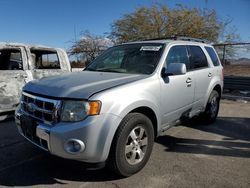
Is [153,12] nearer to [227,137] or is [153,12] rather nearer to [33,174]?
[227,137]

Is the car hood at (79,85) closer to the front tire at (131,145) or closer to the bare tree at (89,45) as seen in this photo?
the front tire at (131,145)

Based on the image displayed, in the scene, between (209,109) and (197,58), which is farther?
(209,109)

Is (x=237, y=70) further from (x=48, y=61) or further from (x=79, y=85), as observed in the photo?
(x=79, y=85)

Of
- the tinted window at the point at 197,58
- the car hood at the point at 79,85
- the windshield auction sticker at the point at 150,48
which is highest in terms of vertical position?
the windshield auction sticker at the point at 150,48

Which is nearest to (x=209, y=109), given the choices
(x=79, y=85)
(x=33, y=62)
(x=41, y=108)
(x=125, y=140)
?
(x=125, y=140)

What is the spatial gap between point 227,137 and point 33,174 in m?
3.54

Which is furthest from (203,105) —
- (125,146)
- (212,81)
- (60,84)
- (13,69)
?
(13,69)

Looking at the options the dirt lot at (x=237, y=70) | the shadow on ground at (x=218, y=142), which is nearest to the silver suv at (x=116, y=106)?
the shadow on ground at (x=218, y=142)

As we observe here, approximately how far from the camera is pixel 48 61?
24.4 feet

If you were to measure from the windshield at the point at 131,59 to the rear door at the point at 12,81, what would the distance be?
225cm

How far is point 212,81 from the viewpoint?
5.65m

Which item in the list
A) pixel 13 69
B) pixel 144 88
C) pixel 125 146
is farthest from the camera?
pixel 13 69

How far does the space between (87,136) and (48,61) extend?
494 centimetres

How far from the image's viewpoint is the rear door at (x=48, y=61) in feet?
22.7
